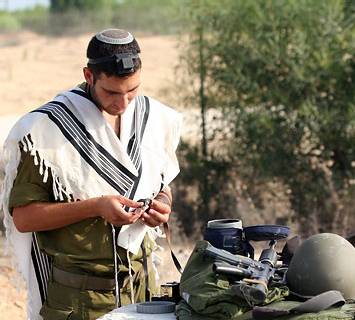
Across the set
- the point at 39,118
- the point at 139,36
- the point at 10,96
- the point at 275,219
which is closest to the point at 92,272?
the point at 39,118

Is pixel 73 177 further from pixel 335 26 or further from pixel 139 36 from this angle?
pixel 139 36

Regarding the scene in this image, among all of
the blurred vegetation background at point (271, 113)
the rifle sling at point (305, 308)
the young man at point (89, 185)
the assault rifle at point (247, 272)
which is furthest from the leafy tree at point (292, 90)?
the rifle sling at point (305, 308)

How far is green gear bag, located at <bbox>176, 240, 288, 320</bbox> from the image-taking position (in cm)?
339

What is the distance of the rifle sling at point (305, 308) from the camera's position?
3244 mm

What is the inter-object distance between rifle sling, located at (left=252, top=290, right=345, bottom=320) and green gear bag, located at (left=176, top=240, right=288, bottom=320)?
0.12 meters

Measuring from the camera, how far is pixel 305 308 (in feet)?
10.7

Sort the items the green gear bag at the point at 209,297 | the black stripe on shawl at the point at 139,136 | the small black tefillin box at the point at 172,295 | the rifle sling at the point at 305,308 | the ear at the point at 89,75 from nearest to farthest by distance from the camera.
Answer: the rifle sling at the point at 305,308 → the green gear bag at the point at 209,297 → the small black tefillin box at the point at 172,295 → the ear at the point at 89,75 → the black stripe on shawl at the point at 139,136

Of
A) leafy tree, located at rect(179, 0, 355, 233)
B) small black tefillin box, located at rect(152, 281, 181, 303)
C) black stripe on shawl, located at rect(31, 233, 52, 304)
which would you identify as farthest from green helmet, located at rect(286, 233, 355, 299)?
leafy tree, located at rect(179, 0, 355, 233)

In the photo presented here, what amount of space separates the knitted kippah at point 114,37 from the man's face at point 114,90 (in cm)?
12

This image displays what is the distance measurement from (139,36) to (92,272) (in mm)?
32895

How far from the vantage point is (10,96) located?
1021 inches

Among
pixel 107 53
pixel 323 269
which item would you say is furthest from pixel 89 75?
pixel 323 269

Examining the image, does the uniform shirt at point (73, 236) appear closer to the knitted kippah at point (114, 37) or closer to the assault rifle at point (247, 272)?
the knitted kippah at point (114, 37)

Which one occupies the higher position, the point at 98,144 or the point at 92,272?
the point at 98,144
